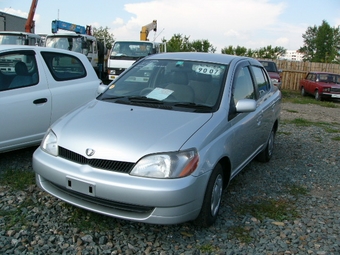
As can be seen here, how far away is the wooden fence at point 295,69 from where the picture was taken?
934 inches

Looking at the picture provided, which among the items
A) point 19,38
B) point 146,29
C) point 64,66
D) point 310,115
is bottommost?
point 310,115

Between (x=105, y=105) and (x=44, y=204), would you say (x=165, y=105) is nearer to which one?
(x=105, y=105)

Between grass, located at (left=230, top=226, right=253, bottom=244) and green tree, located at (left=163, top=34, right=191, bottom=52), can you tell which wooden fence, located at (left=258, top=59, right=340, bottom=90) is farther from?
grass, located at (left=230, top=226, right=253, bottom=244)

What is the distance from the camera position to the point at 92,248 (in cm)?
294

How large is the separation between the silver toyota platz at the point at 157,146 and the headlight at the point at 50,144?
12 mm

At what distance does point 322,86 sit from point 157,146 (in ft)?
55.1

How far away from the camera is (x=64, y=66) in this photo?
18.0 ft

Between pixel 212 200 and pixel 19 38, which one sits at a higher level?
pixel 19 38

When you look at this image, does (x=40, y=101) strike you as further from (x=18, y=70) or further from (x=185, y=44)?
(x=185, y=44)

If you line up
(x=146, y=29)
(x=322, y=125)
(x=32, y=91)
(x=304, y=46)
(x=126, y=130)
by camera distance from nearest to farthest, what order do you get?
1. (x=126, y=130)
2. (x=32, y=91)
3. (x=322, y=125)
4. (x=146, y=29)
5. (x=304, y=46)

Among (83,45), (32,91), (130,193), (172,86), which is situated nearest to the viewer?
(130,193)

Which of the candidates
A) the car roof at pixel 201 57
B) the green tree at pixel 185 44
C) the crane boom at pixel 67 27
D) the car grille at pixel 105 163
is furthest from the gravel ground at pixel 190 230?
the green tree at pixel 185 44

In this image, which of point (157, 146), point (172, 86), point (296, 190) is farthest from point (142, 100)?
point (296, 190)

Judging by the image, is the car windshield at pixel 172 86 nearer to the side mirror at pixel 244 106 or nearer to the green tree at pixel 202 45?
Answer: the side mirror at pixel 244 106
